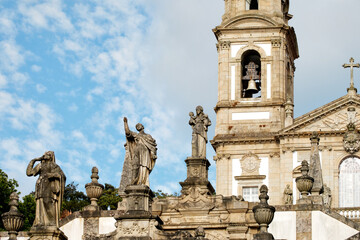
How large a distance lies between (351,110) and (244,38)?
7482mm

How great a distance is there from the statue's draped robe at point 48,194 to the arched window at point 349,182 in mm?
28116

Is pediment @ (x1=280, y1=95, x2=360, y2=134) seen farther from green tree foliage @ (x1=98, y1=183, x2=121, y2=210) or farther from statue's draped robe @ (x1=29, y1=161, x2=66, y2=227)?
statue's draped robe @ (x1=29, y1=161, x2=66, y2=227)

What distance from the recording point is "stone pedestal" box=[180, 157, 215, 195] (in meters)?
28.6

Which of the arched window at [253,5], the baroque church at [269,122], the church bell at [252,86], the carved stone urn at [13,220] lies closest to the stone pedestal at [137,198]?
the carved stone urn at [13,220]

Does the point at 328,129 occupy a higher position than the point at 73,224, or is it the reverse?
the point at 328,129

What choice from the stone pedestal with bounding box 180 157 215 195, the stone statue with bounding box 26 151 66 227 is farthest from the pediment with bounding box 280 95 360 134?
the stone statue with bounding box 26 151 66 227

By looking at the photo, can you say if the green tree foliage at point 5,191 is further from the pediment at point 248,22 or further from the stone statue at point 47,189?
the stone statue at point 47,189

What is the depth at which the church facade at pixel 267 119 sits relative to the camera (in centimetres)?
5075

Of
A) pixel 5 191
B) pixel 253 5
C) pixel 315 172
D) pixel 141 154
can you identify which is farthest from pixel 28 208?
pixel 141 154

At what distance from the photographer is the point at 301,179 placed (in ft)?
91.0

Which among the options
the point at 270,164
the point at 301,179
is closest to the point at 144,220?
the point at 301,179

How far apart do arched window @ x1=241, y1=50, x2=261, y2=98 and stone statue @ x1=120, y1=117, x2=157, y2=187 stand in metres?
28.7

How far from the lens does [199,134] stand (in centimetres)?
2894

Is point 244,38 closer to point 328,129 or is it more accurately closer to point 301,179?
point 328,129
